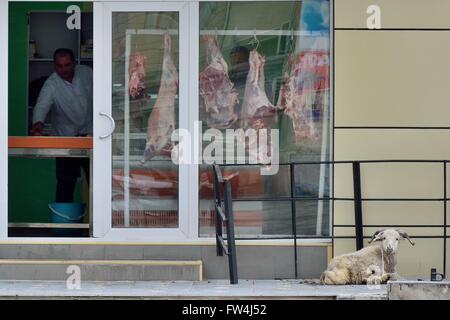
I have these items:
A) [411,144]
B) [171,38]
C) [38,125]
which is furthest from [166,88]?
[411,144]

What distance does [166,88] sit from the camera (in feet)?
42.1

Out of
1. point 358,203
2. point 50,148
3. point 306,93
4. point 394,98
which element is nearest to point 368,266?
point 358,203

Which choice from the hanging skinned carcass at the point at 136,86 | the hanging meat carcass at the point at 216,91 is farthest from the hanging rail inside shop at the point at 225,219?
the hanging skinned carcass at the point at 136,86

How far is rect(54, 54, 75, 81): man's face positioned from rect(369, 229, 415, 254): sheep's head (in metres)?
3.34

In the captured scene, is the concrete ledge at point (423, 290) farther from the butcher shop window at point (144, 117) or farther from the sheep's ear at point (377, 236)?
the butcher shop window at point (144, 117)

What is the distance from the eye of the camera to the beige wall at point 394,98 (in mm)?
12500

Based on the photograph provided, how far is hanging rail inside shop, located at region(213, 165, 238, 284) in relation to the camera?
458 inches

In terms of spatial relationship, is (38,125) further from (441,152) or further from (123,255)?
(441,152)

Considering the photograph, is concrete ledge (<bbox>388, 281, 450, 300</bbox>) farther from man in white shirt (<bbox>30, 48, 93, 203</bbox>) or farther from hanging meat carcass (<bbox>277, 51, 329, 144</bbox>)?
man in white shirt (<bbox>30, 48, 93, 203</bbox>)

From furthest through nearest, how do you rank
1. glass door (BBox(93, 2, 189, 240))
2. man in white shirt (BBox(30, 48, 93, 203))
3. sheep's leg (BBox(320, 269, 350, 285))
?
1. man in white shirt (BBox(30, 48, 93, 203))
2. glass door (BBox(93, 2, 189, 240))
3. sheep's leg (BBox(320, 269, 350, 285))

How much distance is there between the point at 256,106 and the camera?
42.2 ft

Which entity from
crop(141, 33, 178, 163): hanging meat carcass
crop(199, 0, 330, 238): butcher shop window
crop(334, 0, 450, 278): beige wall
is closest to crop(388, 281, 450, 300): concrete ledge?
crop(334, 0, 450, 278): beige wall

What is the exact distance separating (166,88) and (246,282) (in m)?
1.99
